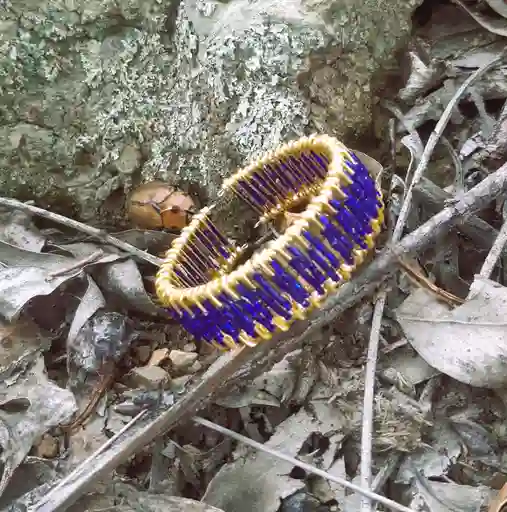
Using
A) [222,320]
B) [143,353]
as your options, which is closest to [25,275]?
[143,353]

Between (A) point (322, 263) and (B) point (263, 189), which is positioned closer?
(A) point (322, 263)

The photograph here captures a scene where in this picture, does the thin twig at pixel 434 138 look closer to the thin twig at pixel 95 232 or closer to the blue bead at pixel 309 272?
the blue bead at pixel 309 272

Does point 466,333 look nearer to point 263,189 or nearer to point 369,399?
point 369,399

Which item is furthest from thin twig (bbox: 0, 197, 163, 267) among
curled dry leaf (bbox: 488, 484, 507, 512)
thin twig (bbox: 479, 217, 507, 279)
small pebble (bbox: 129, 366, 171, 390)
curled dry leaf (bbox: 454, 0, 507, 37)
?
curled dry leaf (bbox: 454, 0, 507, 37)

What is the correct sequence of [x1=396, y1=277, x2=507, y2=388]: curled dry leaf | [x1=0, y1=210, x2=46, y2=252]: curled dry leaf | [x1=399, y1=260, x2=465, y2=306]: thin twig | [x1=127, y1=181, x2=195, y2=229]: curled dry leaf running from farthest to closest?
[x1=127, y1=181, x2=195, y2=229]: curled dry leaf, [x1=0, y1=210, x2=46, y2=252]: curled dry leaf, [x1=399, y1=260, x2=465, y2=306]: thin twig, [x1=396, y1=277, x2=507, y2=388]: curled dry leaf

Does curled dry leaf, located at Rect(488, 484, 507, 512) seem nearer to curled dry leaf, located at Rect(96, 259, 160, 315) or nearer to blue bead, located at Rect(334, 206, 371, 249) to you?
blue bead, located at Rect(334, 206, 371, 249)

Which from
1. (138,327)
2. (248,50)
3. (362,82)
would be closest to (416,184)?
(362,82)

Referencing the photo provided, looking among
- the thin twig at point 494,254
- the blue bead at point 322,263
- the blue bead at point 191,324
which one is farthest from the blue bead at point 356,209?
the blue bead at point 191,324
